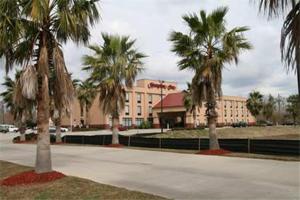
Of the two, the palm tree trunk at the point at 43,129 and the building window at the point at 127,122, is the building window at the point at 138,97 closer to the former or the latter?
the building window at the point at 127,122

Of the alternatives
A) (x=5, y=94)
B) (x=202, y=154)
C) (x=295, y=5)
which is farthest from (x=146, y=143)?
(x=5, y=94)

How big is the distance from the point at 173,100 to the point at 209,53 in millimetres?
68577

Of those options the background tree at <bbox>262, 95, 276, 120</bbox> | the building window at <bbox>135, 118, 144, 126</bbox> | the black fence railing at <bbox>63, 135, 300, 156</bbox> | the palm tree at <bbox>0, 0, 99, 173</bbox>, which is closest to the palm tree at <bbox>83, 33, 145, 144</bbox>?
the black fence railing at <bbox>63, 135, 300, 156</bbox>

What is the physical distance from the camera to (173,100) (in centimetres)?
8825

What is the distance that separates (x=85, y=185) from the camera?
1026 cm

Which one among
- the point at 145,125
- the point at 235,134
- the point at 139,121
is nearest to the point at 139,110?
the point at 139,121

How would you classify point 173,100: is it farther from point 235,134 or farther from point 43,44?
point 43,44

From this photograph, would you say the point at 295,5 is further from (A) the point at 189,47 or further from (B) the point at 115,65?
(B) the point at 115,65

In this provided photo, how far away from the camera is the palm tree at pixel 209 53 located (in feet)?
62.8

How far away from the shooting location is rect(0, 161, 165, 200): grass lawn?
8.81 m

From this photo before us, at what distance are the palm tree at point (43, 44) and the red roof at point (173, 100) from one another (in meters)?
72.2

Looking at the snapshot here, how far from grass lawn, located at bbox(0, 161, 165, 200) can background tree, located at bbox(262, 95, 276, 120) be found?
90.3m

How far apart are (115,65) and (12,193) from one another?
55.7 feet

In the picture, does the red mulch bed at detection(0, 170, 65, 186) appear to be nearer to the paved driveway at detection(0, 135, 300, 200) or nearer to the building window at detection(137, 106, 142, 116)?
the paved driveway at detection(0, 135, 300, 200)
